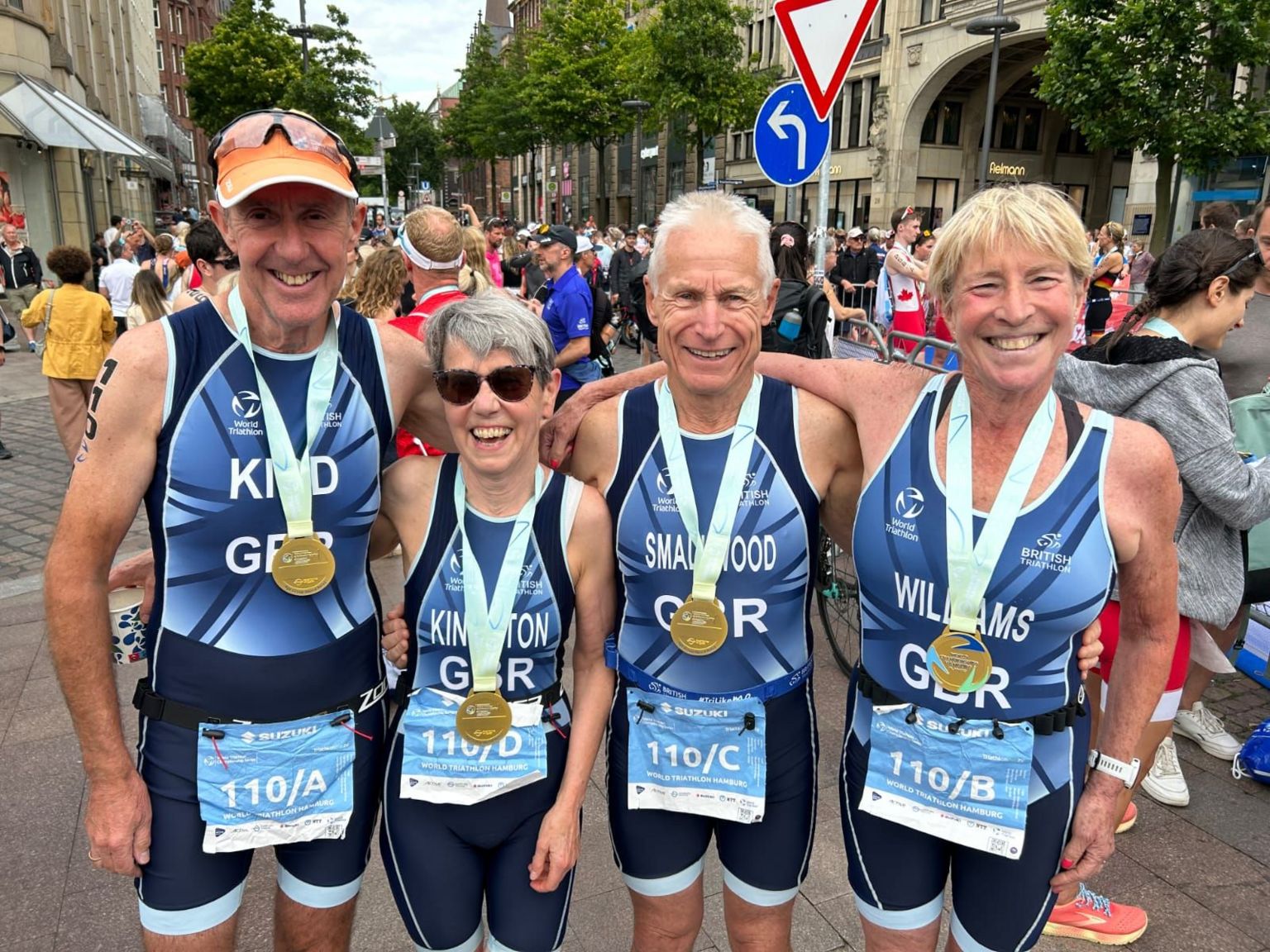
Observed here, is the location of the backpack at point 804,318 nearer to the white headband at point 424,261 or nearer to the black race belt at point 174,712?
the white headband at point 424,261

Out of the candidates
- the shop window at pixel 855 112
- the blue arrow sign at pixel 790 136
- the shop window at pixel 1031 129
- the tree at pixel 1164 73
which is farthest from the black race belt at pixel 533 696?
the shop window at pixel 1031 129

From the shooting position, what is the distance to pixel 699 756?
81.8 inches

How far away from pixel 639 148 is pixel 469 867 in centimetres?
4814

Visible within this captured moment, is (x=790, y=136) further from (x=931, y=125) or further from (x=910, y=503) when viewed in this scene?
(x=931, y=125)

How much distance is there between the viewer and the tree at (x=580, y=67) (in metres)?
35.9

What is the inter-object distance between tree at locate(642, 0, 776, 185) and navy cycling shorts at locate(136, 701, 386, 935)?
28.8 metres

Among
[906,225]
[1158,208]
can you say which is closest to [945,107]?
[1158,208]

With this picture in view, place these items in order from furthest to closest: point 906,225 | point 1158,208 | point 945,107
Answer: point 945,107, point 1158,208, point 906,225

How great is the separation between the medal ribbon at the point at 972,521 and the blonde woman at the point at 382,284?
4.60 m

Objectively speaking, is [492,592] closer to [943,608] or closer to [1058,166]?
[943,608]

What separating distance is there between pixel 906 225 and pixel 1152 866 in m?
10.1

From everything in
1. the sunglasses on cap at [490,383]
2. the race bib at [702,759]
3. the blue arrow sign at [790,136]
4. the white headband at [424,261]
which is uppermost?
the blue arrow sign at [790,136]

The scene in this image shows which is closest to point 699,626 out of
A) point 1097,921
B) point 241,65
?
point 1097,921

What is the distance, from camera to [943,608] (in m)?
1.88
